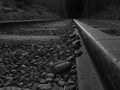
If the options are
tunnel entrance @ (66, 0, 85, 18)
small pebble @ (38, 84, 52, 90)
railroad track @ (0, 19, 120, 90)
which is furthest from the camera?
tunnel entrance @ (66, 0, 85, 18)

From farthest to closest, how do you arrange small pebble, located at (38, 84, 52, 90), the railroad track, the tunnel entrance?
the tunnel entrance
small pebble, located at (38, 84, 52, 90)
the railroad track

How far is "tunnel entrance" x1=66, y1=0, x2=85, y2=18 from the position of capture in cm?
1904

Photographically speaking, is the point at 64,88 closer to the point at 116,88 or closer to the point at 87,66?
the point at 87,66

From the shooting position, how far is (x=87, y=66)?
86 cm

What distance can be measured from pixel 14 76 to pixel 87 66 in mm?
549

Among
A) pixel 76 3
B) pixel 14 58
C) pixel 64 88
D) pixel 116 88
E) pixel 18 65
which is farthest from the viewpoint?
pixel 76 3

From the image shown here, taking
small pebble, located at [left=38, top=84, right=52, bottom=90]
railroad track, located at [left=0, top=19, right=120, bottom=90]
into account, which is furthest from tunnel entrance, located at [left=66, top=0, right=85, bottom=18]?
small pebble, located at [left=38, top=84, right=52, bottom=90]

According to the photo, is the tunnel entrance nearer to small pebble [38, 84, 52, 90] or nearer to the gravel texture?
the gravel texture

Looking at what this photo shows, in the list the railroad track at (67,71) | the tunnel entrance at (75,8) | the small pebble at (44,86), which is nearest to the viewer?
the railroad track at (67,71)

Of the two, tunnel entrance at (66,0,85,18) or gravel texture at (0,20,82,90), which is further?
tunnel entrance at (66,0,85,18)

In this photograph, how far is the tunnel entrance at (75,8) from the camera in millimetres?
19038

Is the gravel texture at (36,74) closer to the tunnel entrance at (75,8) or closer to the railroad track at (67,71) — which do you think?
the railroad track at (67,71)

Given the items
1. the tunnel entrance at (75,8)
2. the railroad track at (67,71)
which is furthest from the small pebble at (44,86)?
the tunnel entrance at (75,8)

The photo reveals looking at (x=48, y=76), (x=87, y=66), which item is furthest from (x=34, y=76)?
(x=87, y=66)
